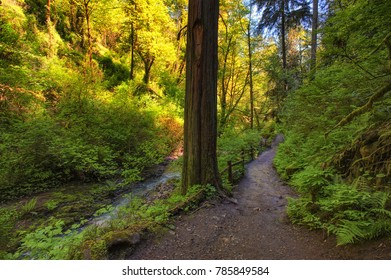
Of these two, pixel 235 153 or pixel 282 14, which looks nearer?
pixel 235 153

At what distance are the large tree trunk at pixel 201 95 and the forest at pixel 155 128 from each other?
1.1 inches

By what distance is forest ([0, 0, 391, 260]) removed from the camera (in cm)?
384

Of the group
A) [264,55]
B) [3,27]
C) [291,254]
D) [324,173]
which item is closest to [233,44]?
[264,55]

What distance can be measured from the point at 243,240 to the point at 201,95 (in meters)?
3.23

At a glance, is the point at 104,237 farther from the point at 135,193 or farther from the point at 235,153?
the point at 235,153

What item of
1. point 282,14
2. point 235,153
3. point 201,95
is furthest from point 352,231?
point 282,14

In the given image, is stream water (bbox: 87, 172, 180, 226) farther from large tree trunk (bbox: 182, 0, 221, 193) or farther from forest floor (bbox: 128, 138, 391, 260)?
forest floor (bbox: 128, 138, 391, 260)

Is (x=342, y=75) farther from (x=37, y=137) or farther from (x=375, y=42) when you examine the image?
(x=37, y=137)

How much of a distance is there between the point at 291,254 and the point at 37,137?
871 centimetres

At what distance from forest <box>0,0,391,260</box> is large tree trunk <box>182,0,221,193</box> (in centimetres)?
3

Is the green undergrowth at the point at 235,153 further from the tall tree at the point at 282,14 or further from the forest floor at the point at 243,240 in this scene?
the tall tree at the point at 282,14

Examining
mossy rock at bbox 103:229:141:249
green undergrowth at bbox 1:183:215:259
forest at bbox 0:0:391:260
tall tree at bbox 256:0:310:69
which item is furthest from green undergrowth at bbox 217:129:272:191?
tall tree at bbox 256:0:310:69

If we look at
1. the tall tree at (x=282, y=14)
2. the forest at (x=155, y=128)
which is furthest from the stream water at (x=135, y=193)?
the tall tree at (x=282, y=14)

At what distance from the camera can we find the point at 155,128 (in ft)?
44.6
